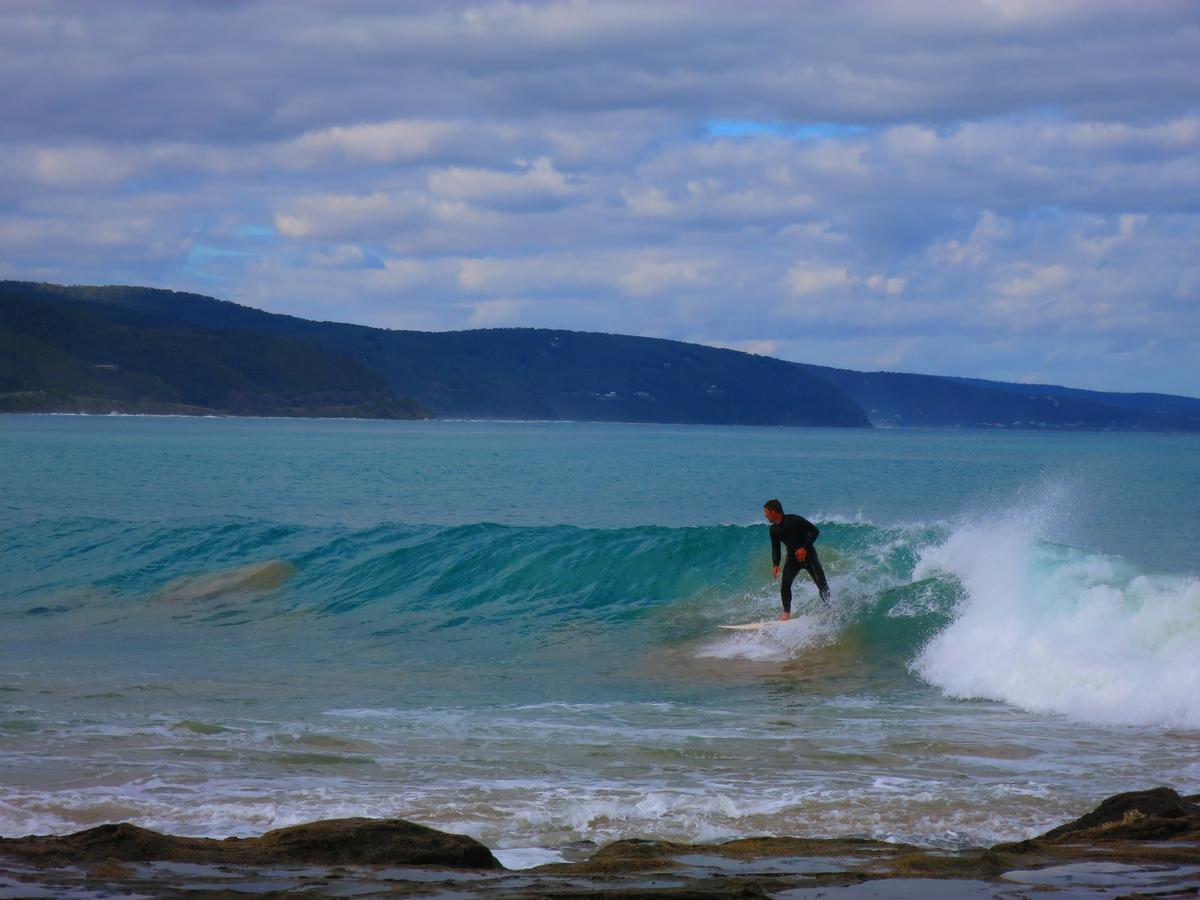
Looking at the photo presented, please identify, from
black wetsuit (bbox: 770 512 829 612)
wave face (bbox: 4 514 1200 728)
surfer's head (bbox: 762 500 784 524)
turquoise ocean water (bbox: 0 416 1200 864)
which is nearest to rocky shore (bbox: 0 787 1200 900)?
Answer: turquoise ocean water (bbox: 0 416 1200 864)

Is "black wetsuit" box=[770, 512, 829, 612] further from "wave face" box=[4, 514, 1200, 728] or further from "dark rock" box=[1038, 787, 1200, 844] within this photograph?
"dark rock" box=[1038, 787, 1200, 844]

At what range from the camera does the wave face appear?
14.9m

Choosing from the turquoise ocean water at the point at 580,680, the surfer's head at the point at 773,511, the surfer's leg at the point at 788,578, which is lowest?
the turquoise ocean water at the point at 580,680

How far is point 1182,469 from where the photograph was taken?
87.4m

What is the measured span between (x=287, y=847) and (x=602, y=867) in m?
1.67

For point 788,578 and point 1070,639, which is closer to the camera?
point 1070,639

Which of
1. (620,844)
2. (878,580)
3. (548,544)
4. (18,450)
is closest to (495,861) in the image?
(620,844)

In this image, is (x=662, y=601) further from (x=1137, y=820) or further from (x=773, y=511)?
(x=1137, y=820)

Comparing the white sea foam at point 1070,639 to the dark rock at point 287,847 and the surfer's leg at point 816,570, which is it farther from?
the dark rock at point 287,847

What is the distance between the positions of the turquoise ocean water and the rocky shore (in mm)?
1215

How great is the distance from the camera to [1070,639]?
15289 millimetres

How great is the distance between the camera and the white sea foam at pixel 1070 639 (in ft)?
43.8

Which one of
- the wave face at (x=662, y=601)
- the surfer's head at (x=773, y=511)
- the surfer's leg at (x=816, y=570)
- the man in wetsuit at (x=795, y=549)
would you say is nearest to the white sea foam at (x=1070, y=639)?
the wave face at (x=662, y=601)

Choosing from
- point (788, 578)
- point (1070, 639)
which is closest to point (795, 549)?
point (788, 578)
